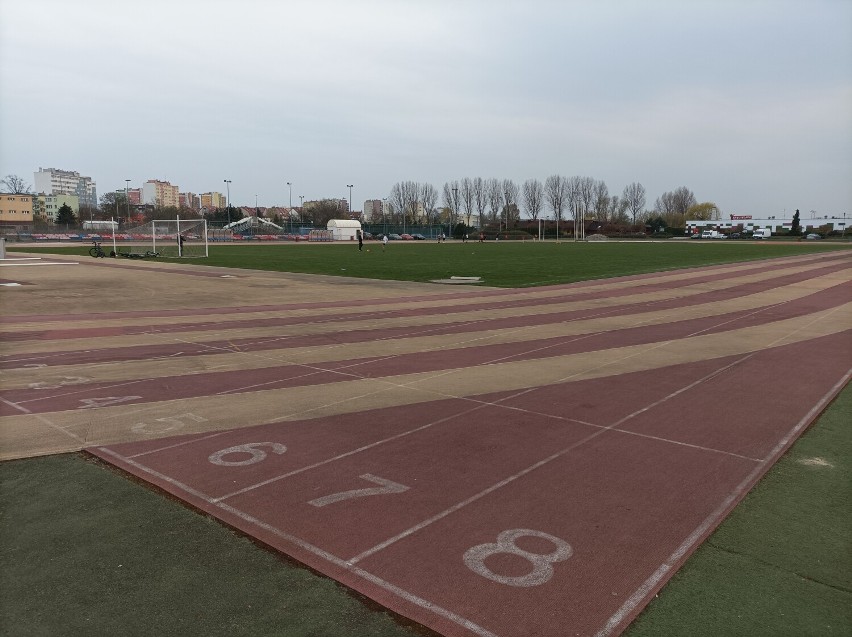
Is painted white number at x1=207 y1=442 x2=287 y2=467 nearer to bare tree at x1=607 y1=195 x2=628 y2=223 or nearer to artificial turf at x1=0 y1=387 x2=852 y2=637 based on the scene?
artificial turf at x1=0 y1=387 x2=852 y2=637

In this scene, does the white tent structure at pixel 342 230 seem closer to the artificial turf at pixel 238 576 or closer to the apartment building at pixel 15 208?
the apartment building at pixel 15 208

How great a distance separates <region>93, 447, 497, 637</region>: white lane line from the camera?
377 cm

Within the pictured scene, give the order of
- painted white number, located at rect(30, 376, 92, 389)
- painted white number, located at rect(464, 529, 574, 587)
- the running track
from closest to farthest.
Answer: painted white number, located at rect(464, 529, 574, 587) → the running track → painted white number, located at rect(30, 376, 92, 389)

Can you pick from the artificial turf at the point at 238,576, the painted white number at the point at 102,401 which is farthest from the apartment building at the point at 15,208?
the artificial turf at the point at 238,576

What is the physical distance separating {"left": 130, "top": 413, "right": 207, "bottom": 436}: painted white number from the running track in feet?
0.13

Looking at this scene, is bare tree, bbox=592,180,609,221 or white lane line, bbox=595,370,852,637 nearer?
white lane line, bbox=595,370,852,637

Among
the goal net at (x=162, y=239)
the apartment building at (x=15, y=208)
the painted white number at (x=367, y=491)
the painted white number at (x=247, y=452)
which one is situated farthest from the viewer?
the apartment building at (x=15, y=208)

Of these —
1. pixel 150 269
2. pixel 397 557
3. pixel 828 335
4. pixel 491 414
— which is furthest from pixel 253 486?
pixel 150 269

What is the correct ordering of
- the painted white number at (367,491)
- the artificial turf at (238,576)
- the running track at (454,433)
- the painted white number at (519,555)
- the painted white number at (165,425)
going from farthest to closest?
the painted white number at (165,425) → the painted white number at (367,491) → the running track at (454,433) → the painted white number at (519,555) → the artificial turf at (238,576)

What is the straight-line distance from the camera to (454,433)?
7164 millimetres

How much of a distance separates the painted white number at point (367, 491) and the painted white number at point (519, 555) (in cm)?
121

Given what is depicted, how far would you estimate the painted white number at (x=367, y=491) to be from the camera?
5.38m

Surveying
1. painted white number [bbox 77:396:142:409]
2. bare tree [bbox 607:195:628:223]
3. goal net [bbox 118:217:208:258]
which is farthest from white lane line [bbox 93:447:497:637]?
bare tree [bbox 607:195:628:223]

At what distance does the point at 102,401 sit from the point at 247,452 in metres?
3.17
